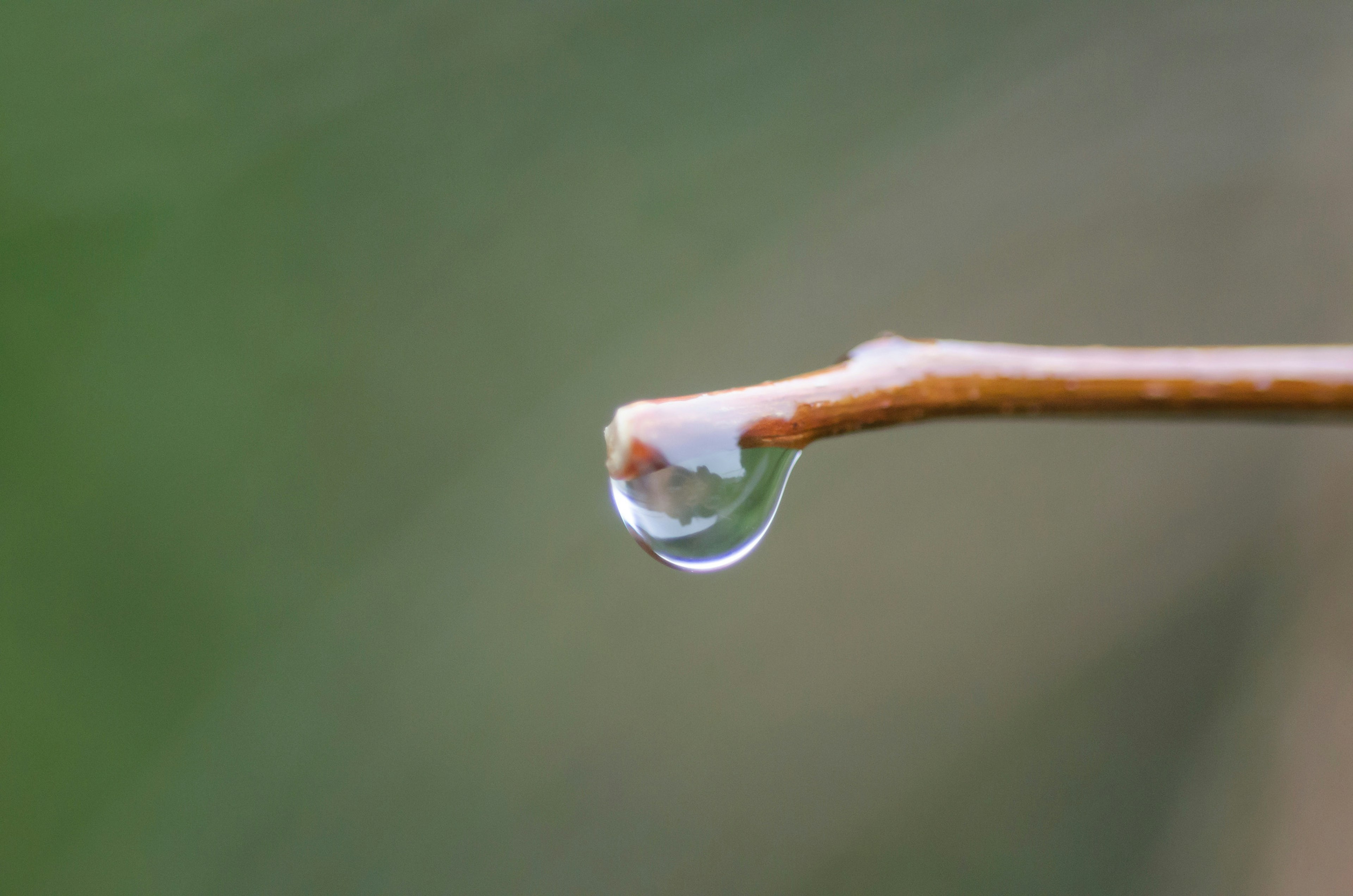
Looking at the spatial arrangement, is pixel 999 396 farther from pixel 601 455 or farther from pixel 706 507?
pixel 601 455

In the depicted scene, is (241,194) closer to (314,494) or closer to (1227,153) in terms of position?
(314,494)

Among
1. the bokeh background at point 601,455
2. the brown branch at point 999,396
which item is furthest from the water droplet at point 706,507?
the bokeh background at point 601,455

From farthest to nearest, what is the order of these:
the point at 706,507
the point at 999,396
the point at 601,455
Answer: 1. the point at 601,455
2. the point at 706,507
3. the point at 999,396

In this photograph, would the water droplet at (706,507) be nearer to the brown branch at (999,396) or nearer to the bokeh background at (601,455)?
the brown branch at (999,396)

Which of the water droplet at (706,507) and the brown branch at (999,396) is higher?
the brown branch at (999,396)

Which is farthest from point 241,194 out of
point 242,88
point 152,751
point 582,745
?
point 582,745

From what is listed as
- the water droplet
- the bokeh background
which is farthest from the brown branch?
the bokeh background

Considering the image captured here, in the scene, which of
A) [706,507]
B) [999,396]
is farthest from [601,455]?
[999,396]
